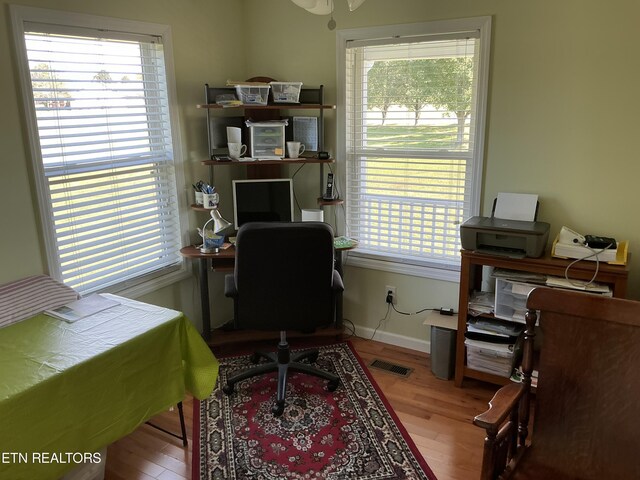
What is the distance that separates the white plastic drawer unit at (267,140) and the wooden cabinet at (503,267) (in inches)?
53.0

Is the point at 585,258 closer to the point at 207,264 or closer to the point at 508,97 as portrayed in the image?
the point at 508,97

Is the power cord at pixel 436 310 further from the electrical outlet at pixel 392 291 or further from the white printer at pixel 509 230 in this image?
the white printer at pixel 509 230

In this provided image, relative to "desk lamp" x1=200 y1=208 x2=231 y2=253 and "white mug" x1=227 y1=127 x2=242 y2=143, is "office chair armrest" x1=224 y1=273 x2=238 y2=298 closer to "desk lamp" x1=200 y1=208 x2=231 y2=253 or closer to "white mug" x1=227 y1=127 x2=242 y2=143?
"desk lamp" x1=200 y1=208 x2=231 y2=253

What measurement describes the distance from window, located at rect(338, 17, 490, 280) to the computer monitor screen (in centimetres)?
41

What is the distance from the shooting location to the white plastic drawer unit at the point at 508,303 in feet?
9.08

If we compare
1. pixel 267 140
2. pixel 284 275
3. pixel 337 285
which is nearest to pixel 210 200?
pixel 267 140

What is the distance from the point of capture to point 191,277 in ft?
11.3

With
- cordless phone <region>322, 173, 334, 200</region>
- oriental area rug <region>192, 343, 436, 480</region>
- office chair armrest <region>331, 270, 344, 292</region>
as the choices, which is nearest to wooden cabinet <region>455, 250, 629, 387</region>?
oriental area rug <region>192, 343, 436, 480</region>

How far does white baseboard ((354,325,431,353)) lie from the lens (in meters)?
3.44

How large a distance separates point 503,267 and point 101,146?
2229 mm

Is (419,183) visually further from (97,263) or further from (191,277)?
(97,263)

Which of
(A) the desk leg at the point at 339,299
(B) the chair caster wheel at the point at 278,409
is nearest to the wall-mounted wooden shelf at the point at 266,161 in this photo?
(A) the desk leg at the point at 339,299

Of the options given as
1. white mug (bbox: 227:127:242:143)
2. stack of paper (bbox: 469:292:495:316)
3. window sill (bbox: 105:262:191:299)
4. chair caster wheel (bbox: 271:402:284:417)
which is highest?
white mug (bbox: 227:127:242:143)

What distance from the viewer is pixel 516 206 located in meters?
2.85
